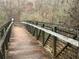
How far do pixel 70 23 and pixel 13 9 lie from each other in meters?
25.5

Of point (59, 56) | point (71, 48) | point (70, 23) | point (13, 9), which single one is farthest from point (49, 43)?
point (13, 9)

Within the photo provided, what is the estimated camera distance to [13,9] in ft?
132

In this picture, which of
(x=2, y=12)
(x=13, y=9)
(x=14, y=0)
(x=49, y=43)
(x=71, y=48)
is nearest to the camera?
(x=71, y=48)

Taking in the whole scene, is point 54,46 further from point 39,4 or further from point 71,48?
point 39,4

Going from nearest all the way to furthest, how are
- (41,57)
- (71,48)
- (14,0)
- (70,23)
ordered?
(71,48) → (41,57) → (70,23) → (14,0)

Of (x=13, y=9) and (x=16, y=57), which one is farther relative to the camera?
(x=13, y=9)

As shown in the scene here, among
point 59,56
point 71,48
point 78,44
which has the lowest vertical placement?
point 59,56

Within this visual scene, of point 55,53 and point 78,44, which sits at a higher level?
point 78,44

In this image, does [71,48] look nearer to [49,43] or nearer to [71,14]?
[49,43]

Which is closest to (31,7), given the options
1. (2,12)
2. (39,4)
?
(39,4)

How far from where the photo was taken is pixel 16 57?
18.3 ft

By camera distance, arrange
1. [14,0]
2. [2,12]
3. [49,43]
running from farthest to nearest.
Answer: [14,0]
[2,12]
[49,43]

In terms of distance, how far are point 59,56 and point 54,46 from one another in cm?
33

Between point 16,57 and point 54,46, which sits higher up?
point 54,46
